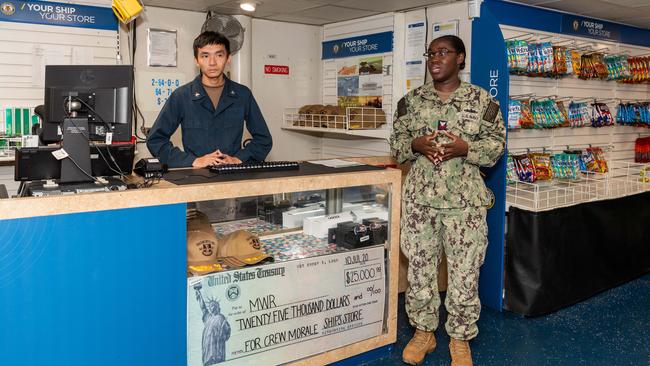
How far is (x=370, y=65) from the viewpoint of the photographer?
5.58 m

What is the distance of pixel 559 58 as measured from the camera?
4.43m

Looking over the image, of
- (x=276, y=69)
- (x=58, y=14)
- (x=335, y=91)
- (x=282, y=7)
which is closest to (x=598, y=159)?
(x=335, y=91)

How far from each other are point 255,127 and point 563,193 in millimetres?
2605

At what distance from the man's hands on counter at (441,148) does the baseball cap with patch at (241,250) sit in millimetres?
1102

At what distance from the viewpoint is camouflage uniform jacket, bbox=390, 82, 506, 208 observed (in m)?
3.23

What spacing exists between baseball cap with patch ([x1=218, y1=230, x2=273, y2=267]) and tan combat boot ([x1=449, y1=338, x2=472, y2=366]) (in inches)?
50.0

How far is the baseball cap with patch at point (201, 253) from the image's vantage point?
8.51 feet

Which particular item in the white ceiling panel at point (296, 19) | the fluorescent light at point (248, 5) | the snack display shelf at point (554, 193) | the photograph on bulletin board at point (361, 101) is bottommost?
the snack display shelf at point (554, 193)

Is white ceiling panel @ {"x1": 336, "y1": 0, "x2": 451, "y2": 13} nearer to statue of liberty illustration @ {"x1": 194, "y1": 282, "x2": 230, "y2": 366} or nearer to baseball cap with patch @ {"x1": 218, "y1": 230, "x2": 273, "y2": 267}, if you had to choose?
baseball cap with patch @ {"x1": 218, "y1": 230, "x2": 273, "y2": 267}

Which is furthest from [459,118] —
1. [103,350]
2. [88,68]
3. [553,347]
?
[103,350]

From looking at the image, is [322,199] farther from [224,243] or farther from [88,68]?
[88,68]

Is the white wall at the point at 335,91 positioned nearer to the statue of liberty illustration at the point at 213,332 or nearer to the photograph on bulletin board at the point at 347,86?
the photograph on bulletin board at the point at 347,86

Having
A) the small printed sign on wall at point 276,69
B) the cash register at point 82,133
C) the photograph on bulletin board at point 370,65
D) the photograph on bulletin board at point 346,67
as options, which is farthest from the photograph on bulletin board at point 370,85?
the cash register at point 82,133

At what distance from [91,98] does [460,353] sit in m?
2.41
